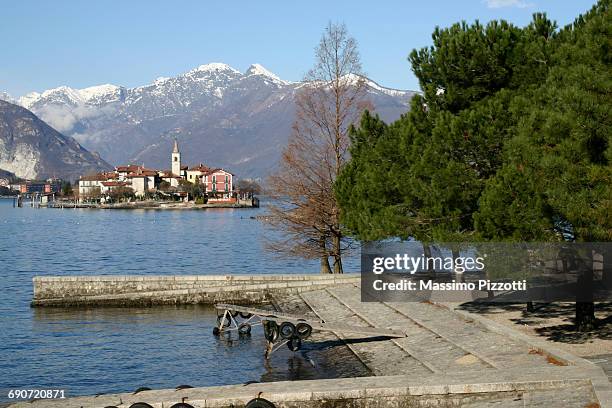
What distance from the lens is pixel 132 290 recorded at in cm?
4003

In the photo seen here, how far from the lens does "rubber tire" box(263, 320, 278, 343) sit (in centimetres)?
2830

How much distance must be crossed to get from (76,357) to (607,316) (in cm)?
1862

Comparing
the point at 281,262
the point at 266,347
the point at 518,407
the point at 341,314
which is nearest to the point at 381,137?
the point at 341,314

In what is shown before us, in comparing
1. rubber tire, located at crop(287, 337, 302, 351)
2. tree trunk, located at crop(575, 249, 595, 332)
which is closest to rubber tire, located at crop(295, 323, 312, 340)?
Answer: rubber tire, located at crop(287, 337, 302, 351)

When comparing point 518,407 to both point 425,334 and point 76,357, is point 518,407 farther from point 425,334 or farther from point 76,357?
point 76,357

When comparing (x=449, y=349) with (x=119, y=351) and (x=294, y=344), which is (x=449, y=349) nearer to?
(x=294, y=344)

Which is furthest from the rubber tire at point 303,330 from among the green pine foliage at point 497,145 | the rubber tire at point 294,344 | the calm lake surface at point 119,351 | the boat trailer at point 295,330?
the green pine foliage at point 497,145

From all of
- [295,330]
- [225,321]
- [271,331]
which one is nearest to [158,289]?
[225,321]

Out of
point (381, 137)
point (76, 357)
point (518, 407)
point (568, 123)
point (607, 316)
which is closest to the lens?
point (518, 407)

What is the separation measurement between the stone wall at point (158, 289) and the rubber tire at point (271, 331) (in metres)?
10.1

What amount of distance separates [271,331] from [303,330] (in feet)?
3.74

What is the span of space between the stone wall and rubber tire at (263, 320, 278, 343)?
10.1 m

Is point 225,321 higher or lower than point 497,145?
lower

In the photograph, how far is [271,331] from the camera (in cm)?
2847
